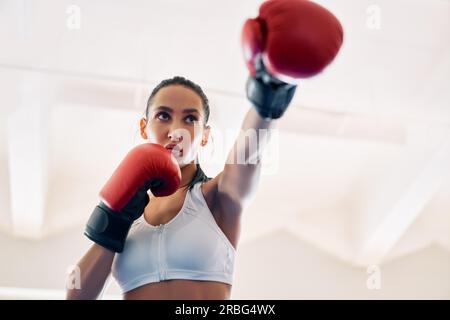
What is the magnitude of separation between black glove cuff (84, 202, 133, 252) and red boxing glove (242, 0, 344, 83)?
1.30 feet

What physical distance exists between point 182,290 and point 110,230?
192mm

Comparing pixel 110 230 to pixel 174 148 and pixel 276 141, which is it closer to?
pixel 174 148

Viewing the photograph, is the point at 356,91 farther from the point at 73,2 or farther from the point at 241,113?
the point at 73,2

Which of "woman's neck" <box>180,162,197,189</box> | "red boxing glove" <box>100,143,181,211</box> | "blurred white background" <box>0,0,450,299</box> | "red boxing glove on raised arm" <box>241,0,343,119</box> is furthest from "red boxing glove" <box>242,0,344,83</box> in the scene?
"blurred white background" <box>0,0,450,299</box>

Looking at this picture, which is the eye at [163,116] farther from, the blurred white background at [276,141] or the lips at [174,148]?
the blurred white background at [276,141]

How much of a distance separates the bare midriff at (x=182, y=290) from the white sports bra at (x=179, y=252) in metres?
0.01

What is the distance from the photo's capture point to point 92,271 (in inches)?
44.0

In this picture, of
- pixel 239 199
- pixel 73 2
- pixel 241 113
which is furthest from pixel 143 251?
pixel 241 113

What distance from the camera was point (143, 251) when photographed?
1.12m

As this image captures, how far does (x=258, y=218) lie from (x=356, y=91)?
62.4 inches

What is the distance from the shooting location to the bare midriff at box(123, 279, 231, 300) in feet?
3.57

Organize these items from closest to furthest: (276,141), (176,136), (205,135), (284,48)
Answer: (284,48)
(176,136)
(205,135)
(276,141)

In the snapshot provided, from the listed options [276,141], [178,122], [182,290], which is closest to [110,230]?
[182,290]

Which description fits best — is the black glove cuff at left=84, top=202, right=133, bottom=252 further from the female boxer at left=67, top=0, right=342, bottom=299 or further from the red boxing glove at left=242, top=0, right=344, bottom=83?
the red boxing glove at left=242, top=0, right=344, bottom=83
